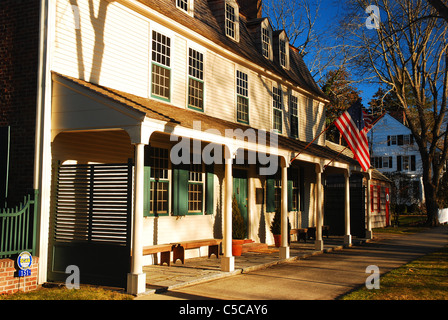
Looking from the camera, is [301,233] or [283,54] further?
[283,54]

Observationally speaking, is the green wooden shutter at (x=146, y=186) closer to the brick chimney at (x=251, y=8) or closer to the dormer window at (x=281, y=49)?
the dormer window at (x=281, y=49)

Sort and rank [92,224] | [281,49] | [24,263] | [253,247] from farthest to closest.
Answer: [281,49]
[253,247]
[92,224]
[24,263]

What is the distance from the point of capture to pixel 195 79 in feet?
42.1

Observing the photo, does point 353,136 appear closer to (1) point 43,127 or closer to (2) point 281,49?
(2) point 281,49

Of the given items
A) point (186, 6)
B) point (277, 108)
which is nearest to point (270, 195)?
point (277, 108)

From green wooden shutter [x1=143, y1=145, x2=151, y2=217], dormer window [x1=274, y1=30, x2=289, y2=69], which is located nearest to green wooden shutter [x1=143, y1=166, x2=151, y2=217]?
green wooden shutter [x1=143, y1=145, x2=151, y2=217]

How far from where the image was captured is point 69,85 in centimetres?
867

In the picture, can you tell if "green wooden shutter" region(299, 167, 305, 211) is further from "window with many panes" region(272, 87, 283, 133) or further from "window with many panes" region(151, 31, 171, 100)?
"window with many panes" region(151, 31, 171, 100)

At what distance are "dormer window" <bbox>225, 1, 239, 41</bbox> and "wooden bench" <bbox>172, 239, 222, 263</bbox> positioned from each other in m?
7.18

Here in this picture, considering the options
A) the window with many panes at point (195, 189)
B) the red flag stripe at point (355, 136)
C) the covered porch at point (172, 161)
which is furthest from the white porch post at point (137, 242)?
the red flag stripe at point (355, 136)

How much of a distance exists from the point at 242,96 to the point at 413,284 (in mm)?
8149

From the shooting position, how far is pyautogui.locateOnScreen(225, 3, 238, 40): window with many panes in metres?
15.5

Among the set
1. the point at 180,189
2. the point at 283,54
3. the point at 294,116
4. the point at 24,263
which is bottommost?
the point at 24,263

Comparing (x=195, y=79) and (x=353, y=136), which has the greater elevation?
(x=195, y=79)
